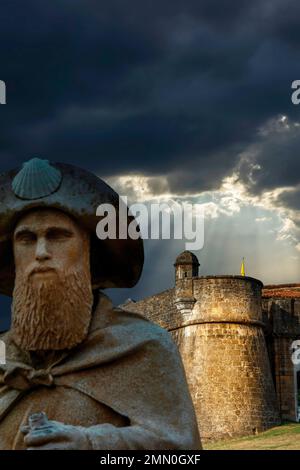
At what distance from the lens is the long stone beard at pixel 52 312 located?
15.0 feet

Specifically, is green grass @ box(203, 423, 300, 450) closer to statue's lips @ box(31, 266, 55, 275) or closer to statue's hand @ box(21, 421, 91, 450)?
statue's lips @ box(31, 266, 55, 275)

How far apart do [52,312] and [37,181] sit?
0.52 meters

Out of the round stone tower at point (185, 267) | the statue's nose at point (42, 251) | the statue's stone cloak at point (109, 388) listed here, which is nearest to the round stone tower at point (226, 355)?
the round stone tower at point (185, 267)

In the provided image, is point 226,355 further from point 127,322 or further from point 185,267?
point 127,322

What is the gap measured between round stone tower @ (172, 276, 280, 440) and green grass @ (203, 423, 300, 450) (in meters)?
0.74

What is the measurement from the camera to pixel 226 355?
49094 mm

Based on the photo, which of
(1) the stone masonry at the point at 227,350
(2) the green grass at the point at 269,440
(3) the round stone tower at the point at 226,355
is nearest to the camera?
(2) the green grass at the point at 269,440

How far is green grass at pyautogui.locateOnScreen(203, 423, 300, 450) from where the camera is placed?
41.4 m

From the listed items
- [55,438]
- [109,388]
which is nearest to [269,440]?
[109,388]

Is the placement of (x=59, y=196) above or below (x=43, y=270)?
above

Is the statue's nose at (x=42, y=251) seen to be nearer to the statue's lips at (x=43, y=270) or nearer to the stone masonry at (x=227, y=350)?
the statue's lips at (x=43, y=270)

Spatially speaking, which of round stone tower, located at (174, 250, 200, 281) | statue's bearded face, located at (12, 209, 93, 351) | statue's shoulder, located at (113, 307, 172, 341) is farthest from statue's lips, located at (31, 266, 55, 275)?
round stone tower, located at (174, 250, 200, 281)

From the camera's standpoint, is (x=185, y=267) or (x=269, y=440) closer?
(x=269, y=440)

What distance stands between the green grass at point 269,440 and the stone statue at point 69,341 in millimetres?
35625
